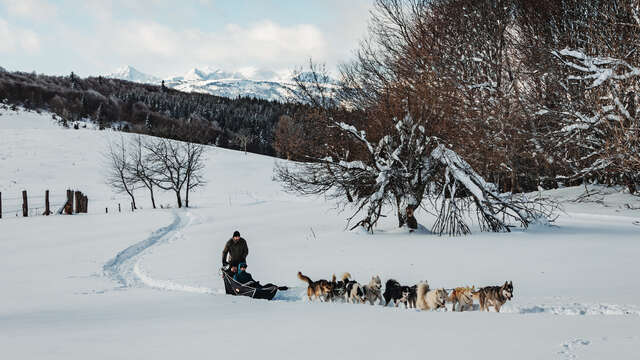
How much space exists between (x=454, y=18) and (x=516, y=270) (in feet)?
46.2

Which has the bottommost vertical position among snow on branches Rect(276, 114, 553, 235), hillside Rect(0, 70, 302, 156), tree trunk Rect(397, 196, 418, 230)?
tree trunk Rect(397, 196, 418, 230)

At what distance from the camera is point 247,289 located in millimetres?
8977

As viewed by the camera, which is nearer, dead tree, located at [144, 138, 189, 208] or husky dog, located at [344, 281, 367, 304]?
husky dog, located at [344, 281, 367, 304]

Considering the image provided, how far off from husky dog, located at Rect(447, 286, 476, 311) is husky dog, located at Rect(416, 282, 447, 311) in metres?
0.13

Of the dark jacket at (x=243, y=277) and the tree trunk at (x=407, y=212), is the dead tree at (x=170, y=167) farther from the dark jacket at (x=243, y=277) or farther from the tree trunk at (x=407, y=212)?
the dark jacket at (x=243, y=277)

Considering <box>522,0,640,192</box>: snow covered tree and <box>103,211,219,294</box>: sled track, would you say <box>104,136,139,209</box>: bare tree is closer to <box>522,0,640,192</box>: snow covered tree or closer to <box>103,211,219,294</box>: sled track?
<box>103,211,219,294</box>: sled track

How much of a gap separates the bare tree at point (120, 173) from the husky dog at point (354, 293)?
115 feet

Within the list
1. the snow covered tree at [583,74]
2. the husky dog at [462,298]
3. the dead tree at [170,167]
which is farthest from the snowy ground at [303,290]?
the dead tree at [170,167]

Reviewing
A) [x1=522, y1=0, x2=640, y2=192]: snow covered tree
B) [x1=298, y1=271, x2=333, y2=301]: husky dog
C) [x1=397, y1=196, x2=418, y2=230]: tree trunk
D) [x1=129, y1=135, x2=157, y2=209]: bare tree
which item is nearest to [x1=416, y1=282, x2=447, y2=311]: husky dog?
[x1=298, y1=271, x2=333, y2=301]: husky dog

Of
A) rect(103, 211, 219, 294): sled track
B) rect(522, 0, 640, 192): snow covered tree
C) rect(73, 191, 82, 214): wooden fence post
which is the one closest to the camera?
rect(103, 211, 219, 294): sled track

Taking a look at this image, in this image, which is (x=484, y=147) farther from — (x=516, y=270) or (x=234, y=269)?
(x=234, y=269)

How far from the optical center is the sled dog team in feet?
23.6

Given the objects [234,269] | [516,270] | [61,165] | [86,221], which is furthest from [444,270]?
[61,165]

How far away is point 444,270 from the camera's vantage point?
10.2m
